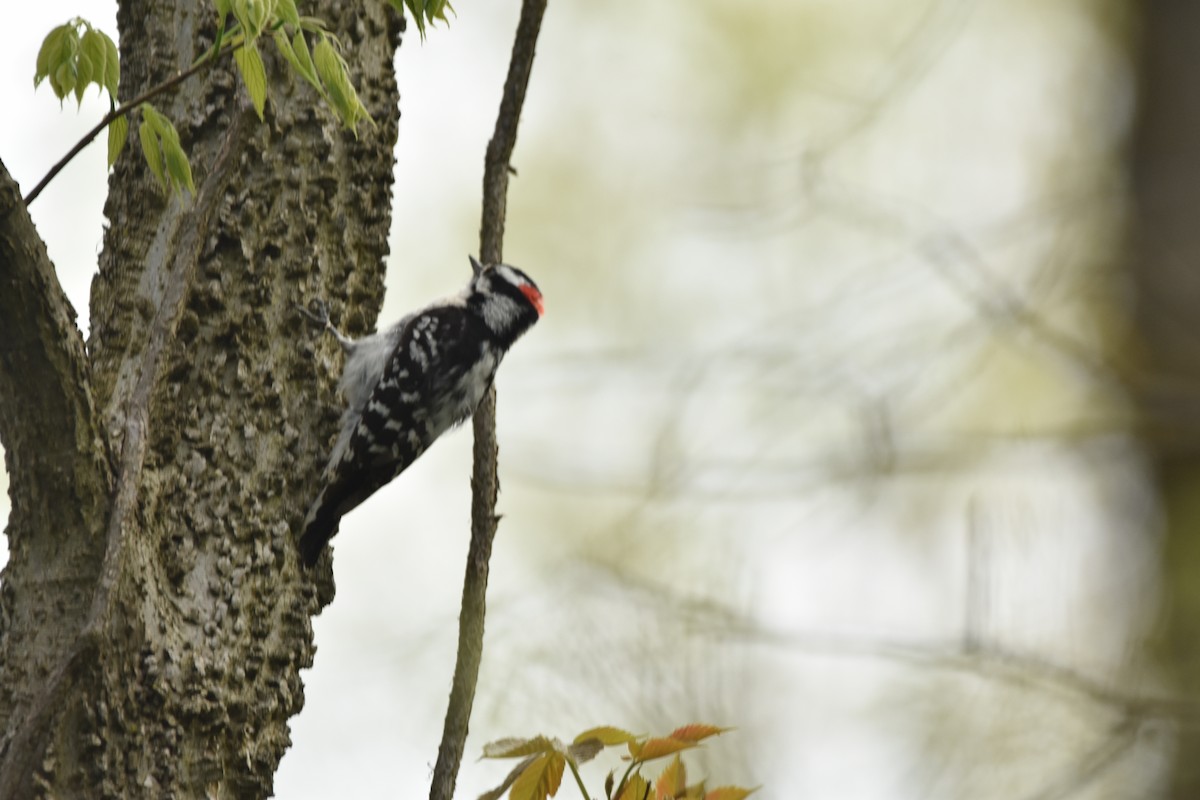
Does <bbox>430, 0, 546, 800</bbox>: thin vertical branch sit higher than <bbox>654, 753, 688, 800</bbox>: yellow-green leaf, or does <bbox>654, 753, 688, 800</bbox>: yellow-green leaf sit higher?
<bbox>430, 0, 546, 800</bbox>: thin vertical branch

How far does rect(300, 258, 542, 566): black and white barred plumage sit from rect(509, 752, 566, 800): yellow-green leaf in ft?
2.88

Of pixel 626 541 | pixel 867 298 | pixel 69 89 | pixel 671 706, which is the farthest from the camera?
pixel 867 298

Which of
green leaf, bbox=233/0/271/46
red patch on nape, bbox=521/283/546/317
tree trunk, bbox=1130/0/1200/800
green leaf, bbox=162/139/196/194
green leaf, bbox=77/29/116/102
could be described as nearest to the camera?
green leaf, bbox=233/0/271/46

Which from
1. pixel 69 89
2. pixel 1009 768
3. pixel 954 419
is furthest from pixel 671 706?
pixel 69 89

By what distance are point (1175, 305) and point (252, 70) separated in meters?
3.50

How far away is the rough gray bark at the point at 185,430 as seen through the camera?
2178 millimetres

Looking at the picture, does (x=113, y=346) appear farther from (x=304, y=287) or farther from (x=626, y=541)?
(x=626, y=541)

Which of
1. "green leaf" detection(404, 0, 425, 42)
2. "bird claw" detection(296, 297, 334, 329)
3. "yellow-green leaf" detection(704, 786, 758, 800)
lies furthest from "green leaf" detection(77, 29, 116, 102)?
"yellow-green leaf" detection(704, 786, 758, 800)

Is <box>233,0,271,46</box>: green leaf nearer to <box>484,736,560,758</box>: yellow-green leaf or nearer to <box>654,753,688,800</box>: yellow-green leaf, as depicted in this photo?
<box>484,736,560,758</box>: yellow-green leaf

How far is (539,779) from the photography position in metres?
2.01

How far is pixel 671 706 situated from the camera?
3854 mm

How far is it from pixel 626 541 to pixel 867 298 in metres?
1.57

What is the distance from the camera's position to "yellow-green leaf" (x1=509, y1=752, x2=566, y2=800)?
201cm

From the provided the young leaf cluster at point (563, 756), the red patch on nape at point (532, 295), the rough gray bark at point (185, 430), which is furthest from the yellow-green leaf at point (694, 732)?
the red patch on nape at point (532, 295)
